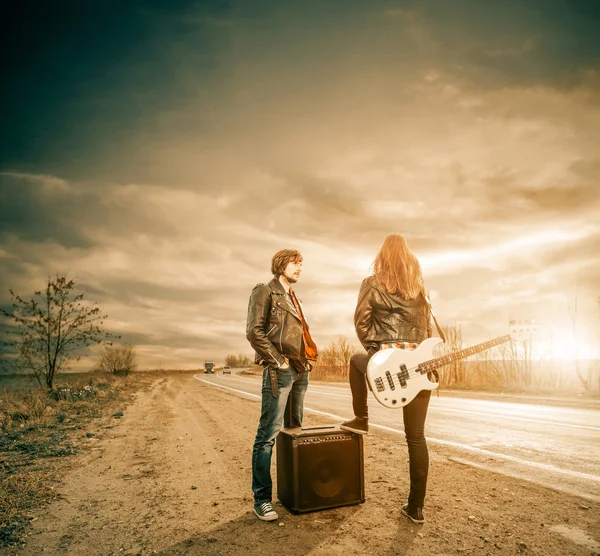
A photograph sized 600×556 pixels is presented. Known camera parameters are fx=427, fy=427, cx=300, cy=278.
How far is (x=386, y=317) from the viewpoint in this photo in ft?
12.5

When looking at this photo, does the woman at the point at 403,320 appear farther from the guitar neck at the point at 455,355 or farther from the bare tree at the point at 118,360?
the bare tree at the point at 118,360

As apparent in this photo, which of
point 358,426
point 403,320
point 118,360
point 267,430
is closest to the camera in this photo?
point 403,320

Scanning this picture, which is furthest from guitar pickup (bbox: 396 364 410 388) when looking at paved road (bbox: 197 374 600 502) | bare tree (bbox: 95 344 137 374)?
bare tree (bbox: 95 344 137 374)

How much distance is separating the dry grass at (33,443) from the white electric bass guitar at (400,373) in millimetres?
3283

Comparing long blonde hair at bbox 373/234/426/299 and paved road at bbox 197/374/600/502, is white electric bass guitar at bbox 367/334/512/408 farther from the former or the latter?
paved road at bbox 197/374/600/502

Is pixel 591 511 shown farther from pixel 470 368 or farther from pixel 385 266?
pixel 470 368

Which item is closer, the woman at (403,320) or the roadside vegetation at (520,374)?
the woman at (403,320)

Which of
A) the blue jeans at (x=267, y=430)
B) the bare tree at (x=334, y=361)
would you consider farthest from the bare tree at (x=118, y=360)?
the blue jeans at (x=267, y=430)

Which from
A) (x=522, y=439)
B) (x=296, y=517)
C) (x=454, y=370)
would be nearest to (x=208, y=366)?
(x=454, y=370)

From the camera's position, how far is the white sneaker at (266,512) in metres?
3.76

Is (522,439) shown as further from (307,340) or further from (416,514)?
(307,340)

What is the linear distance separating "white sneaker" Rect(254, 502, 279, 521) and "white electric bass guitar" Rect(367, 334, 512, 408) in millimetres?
1392

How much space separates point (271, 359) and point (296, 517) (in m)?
1.46

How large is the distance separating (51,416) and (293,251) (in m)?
10.4
